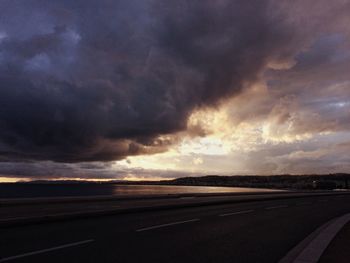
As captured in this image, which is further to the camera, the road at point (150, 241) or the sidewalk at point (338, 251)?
the road at point (150, 241)

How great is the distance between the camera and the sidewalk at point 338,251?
8148 millimetres

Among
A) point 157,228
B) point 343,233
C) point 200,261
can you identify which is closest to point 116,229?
point 157,228

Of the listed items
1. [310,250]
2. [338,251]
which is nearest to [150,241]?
[310,250]

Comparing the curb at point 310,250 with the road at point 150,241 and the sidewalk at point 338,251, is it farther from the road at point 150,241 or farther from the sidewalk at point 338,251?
the road at point 150,241

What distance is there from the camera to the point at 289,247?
33.7 ft

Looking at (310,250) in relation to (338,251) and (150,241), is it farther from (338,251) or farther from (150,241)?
(150,241)

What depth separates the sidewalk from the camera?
321 inches

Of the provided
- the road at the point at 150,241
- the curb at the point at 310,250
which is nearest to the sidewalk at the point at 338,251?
the curb at the point at 310,250

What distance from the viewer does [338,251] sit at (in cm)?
908

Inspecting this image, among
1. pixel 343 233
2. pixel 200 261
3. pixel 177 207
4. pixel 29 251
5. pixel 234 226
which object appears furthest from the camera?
pixel 177 207

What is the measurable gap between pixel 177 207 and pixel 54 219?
31.4ft

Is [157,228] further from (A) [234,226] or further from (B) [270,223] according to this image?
(B) [270,223]

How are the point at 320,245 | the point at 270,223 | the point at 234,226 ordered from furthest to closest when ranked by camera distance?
the point at 270,223, the point at 234,226, the point at 320,245

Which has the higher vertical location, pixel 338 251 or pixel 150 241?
pixel 150 241
